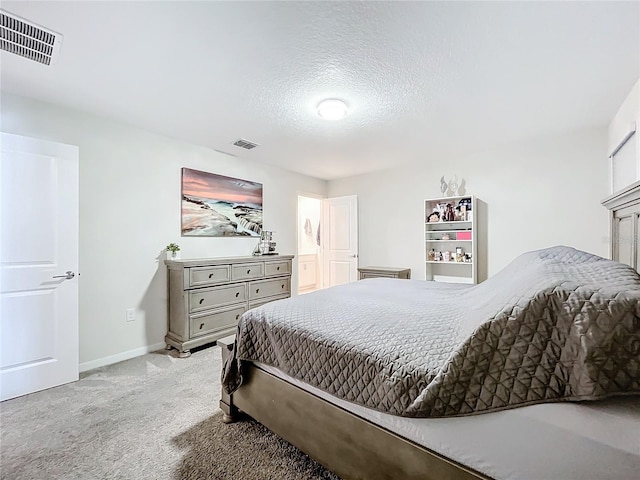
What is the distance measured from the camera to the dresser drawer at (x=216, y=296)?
307cm

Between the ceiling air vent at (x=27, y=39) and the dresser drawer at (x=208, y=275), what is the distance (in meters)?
1.98

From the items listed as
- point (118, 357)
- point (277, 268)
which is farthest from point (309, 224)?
point (118, 357)

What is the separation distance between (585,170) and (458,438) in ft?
12.2

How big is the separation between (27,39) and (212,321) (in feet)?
8.79

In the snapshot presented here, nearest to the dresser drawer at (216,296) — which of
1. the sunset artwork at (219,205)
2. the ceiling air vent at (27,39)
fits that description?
the sunset artwork at (219,205)

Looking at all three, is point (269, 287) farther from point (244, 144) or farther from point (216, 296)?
point (244, 144)

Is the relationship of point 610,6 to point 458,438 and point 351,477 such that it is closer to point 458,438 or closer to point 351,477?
point 458,438

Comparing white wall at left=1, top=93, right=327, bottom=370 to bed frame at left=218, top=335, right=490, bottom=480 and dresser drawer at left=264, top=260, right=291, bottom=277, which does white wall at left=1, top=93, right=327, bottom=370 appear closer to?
dresser drawer at left=264, top=260, right=291, bottom=277

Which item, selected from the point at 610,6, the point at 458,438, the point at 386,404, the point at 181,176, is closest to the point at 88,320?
the point at 181,176

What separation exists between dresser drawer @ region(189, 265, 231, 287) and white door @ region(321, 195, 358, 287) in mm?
2442

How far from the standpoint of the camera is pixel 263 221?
14.4ft

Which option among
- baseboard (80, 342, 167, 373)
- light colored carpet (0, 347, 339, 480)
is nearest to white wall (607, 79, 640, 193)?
light colored carpet (0, 347, 339, 480)

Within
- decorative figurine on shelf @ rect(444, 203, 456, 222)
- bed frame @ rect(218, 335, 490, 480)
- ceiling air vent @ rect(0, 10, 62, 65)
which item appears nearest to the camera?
bed frame @ rect(218, 335, 490, 480)

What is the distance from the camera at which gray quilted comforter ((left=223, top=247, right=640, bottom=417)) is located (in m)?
0.78
